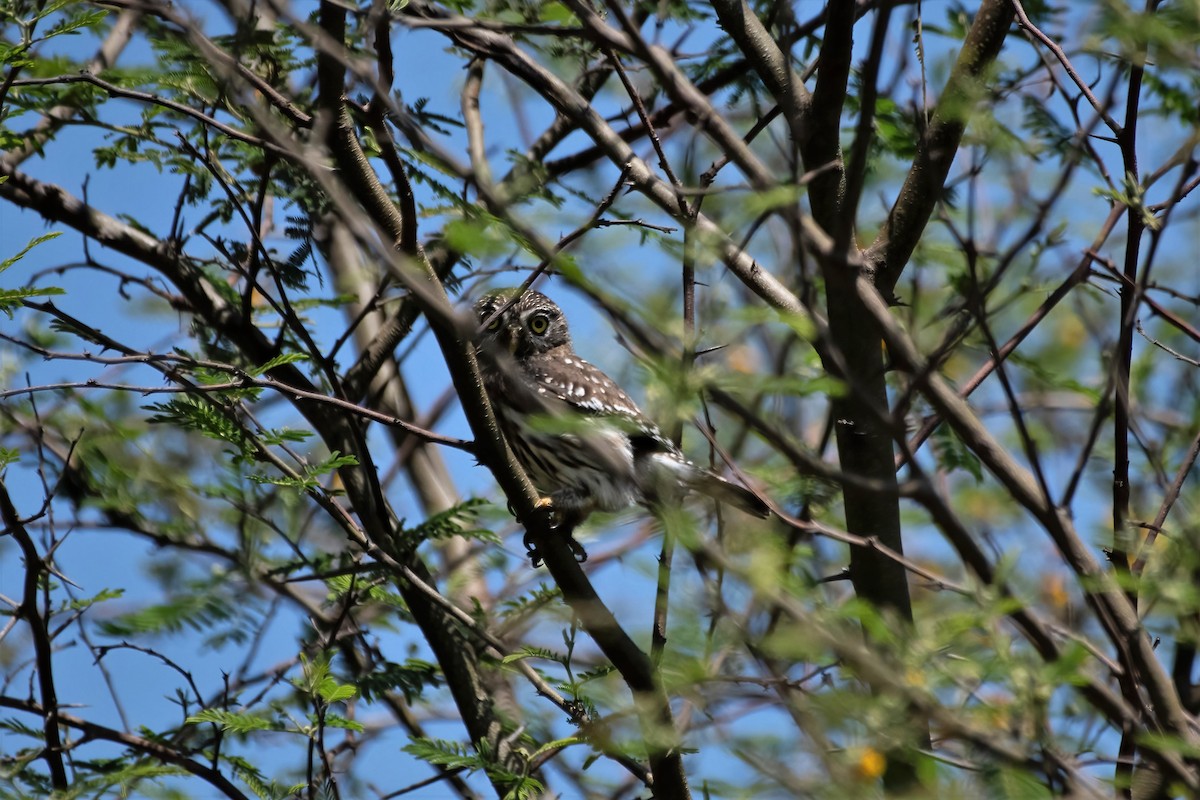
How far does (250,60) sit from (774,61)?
2118 mm

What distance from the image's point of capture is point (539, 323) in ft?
24.5

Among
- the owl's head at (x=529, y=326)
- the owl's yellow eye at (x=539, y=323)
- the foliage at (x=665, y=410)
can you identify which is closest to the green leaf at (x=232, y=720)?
the foliage at (x=665, y=410)

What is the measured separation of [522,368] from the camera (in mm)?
7008

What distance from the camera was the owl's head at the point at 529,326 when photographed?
6.99 m

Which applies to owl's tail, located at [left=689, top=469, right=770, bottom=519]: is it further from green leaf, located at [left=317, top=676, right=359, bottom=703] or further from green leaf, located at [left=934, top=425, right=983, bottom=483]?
green leaf, located at [left=317, top=676, right=359, bottom=703]

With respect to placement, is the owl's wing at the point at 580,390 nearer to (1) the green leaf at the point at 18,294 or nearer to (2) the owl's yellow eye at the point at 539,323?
(2) the owl's yellow eye at the point at 539,323

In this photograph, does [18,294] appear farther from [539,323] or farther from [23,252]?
[539,323]

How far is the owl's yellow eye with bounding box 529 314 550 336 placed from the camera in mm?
7425

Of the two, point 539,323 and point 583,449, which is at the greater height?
point 539,323

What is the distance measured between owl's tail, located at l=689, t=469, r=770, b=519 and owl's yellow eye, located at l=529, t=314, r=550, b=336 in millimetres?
1809

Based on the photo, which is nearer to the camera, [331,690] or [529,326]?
[331,690]

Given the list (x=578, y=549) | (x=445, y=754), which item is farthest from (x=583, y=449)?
(x=445, y=754)

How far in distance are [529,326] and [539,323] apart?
10 centimetres

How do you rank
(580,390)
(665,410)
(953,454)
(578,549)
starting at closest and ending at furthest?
(665,410) < (953,454) < (578,549) < (580,390)
